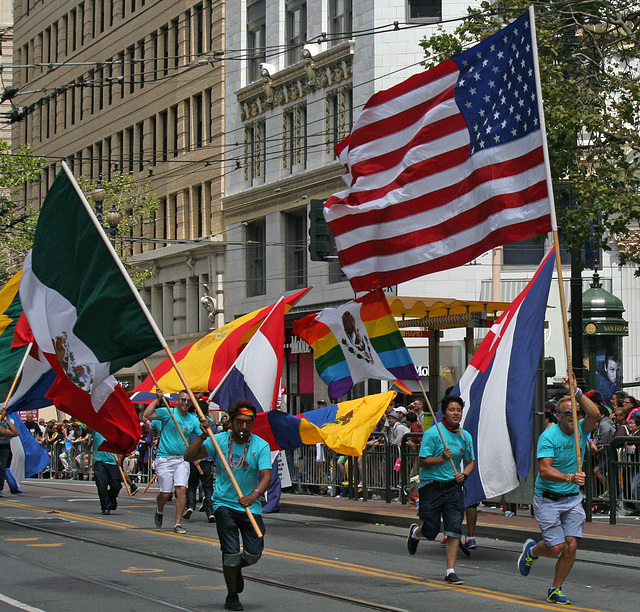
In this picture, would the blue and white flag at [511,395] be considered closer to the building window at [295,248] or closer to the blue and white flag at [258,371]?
the blue and white flag at [258,371]

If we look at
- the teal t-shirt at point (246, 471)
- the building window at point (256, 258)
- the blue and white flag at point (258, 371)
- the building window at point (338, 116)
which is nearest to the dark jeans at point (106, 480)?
the blue and white flag at point (258, 371)

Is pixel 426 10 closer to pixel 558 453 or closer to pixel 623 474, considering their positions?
pixel 623 474

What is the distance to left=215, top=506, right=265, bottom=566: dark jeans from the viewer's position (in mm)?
9711

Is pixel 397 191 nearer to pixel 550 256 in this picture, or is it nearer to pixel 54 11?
pixel 550 256

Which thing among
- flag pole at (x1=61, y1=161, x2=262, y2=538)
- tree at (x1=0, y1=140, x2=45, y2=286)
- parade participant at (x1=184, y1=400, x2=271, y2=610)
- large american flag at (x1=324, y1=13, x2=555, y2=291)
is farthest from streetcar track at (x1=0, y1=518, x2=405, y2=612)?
tree at (x1=0, y1=140, x2=45, y2=286)

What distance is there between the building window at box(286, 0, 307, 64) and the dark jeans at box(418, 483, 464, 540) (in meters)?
28.8

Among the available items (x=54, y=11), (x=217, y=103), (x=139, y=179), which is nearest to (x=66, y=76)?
(x=54, y=11)

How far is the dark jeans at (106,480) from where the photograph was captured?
19.0 meters

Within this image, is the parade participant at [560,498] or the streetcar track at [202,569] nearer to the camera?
the streetcar track at [202,569]

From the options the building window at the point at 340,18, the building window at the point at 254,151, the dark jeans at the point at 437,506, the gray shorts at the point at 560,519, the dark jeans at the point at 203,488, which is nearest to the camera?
the gray shorts at the point at 560,519

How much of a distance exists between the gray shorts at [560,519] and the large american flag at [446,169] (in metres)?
2.73

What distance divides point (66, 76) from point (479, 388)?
48.7m

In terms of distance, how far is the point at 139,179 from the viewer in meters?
50.8

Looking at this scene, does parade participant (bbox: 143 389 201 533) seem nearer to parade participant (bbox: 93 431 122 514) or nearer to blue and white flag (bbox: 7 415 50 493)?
parade participant (bbox: 93 431 122 514)
